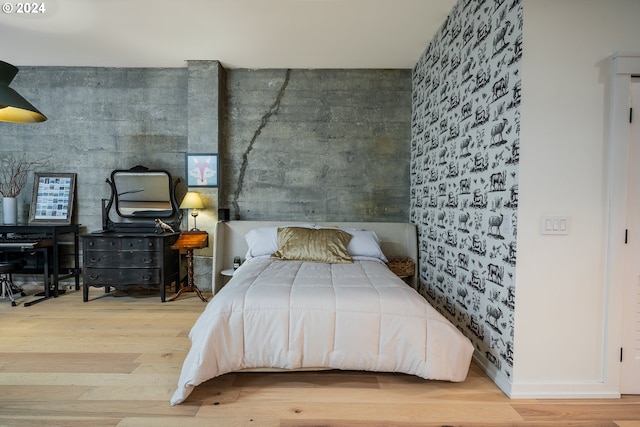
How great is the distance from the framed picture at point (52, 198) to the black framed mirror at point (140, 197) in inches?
19.8

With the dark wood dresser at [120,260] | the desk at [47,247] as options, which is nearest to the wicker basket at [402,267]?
the dark wood dresser at [120,260]

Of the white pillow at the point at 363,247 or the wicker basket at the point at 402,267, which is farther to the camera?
the wicker basket at the point at 402,267

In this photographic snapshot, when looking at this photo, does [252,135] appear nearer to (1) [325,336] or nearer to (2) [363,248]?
(2) [363,248]

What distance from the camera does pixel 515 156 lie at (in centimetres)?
198

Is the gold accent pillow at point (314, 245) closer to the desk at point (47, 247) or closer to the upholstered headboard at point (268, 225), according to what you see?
the upholstered headboard at point (268, 225)

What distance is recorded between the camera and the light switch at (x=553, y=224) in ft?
6.44

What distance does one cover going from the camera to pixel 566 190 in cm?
197

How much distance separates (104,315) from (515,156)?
12.8 ft

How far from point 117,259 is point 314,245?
228 centimetres

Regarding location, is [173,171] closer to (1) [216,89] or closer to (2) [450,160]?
(1) [216,89]

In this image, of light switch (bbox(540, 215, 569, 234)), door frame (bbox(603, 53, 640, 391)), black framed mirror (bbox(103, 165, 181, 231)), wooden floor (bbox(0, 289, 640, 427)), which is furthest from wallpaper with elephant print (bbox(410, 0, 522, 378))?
black framed mirror (bbox(103, 165, 181, 231))

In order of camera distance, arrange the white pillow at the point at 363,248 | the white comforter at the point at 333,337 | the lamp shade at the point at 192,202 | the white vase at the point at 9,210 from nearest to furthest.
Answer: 1. the white comforter at the point at 333,337
2. the white pillow at the point at 363,248
3. the lamp shade at the point at 192,202
4. the white vase at the point at 9,210

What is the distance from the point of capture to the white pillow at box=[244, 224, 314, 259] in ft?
11.6

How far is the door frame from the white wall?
30 millimetres
